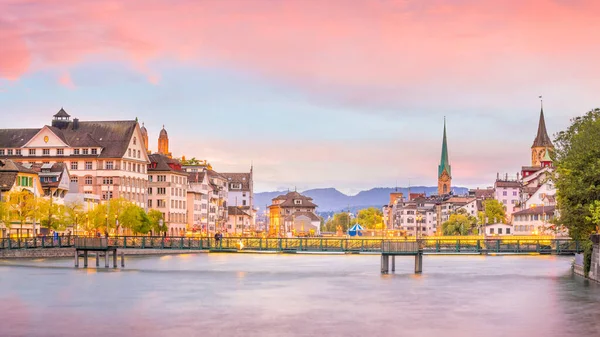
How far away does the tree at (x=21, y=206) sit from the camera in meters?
127

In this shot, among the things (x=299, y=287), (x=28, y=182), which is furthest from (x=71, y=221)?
(x=299, y=287)

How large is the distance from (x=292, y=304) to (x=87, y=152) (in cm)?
12622

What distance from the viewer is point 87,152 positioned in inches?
7402

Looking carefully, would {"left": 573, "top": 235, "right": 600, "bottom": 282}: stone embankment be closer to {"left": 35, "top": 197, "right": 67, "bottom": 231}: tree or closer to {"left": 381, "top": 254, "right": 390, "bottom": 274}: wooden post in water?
{"left": 381, "top": 254, "right": 390, "bottom": 274}: wooden post in water

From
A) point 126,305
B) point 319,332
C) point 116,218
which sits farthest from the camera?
point 116,218

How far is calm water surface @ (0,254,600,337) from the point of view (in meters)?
55.7

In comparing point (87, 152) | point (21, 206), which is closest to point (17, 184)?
point (21, 206)

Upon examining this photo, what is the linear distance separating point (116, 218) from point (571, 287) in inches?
3554

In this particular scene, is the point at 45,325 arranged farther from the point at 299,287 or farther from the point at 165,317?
the point at 299,287

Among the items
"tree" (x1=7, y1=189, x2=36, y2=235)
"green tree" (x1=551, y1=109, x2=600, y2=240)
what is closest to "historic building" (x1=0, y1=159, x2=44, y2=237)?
"tree" (x1=7, y1=189, x2=36, y2=235)

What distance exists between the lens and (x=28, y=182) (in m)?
141

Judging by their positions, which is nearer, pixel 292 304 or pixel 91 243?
pixel 292 304

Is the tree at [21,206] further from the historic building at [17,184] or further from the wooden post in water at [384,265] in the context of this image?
the wooden post in water at [384,265]

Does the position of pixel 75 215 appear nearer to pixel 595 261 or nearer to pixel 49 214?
pixel 49 214
